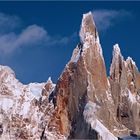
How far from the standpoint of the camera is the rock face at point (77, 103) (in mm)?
119812

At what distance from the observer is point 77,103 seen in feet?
401

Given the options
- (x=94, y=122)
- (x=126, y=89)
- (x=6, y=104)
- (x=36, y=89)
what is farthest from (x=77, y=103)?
(x=36, y=89)

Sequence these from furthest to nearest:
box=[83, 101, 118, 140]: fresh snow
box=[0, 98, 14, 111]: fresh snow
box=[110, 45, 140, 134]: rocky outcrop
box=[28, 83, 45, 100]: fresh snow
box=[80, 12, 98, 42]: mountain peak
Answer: box=[28, 83, 45, 100]: fresh snow < box=[110, 45, 140, 134]: rocky outcrop < box=[80, 12, 98, 42]: mountain peak < box=[0, 98, 14, 111]: fresh snow < box=[83, 101, 118, 140]: fresh snow

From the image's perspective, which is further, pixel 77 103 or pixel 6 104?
pixel 6 104

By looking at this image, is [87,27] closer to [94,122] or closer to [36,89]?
[36,89]

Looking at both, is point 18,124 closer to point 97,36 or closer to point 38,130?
point 38,130

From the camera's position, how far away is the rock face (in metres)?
120

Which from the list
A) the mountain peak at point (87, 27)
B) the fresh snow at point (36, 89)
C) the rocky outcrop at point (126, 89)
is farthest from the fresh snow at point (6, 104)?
the rocky outcrop at point (126, 89)

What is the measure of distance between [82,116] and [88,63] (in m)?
9.88

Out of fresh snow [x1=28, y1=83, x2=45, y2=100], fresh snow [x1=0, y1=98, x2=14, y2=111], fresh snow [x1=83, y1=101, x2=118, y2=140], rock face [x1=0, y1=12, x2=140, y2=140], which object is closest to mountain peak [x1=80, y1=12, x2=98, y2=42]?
rock face [x1=0, y1=12, x2=140, y2=140]

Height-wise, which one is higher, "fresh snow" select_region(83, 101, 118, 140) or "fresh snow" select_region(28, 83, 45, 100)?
"fresh snow" select_region(28, 83, 45, 100)

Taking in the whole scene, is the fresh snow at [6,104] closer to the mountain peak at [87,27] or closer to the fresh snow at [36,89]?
the fresh snow at [36,89]

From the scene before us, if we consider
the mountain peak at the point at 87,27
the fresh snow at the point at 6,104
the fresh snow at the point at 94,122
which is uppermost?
the mountain peak at the point at 87,27

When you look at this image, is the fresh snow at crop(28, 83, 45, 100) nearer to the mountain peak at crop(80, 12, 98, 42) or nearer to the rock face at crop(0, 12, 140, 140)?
the rock face at crop(0, 12, 140, 140)
